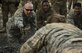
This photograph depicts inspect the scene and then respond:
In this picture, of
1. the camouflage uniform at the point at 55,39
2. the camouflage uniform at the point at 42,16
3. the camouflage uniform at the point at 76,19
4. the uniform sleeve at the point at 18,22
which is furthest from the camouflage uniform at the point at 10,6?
the camouflage uniform at the point at 55,39

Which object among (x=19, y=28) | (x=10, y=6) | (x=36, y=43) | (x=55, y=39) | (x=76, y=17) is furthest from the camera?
(x=10, y=6)

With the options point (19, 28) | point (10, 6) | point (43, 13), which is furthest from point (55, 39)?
point (10, 6)

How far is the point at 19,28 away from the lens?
8914 millimetres

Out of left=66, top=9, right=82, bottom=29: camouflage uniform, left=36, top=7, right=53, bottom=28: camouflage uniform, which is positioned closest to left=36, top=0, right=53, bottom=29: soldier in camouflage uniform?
left=36, top=7, right=53, bottom=28: camouflage uniform

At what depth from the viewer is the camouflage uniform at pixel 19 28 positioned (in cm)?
872

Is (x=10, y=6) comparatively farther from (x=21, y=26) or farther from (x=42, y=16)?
(x=21, y=26)

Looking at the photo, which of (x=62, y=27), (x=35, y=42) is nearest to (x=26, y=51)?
(x=35, y=42)

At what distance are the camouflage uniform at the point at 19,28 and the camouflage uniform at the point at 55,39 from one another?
2.75m

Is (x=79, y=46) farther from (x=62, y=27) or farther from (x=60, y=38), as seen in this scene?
(x=62, y=27)

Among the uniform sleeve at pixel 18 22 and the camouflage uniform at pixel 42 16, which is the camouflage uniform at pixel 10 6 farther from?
the uniform sleeve at pixel 18 22

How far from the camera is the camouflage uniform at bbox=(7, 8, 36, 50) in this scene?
8719 mm

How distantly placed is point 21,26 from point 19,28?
424mm

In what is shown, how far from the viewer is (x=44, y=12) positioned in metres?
9.77

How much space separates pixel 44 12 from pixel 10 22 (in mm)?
1043
